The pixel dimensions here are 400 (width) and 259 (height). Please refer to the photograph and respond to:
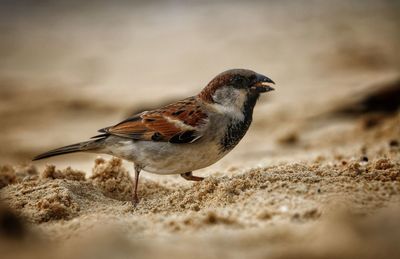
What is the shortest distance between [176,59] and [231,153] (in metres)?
5.18

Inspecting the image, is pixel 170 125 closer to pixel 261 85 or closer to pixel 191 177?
pixel 191 177

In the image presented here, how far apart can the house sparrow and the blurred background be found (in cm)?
226

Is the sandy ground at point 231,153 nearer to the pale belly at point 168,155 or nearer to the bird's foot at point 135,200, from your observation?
the bird's foot at point 135,200

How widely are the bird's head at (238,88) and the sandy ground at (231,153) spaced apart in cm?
60

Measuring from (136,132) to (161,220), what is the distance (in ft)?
4.88

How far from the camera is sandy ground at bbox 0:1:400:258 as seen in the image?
9.80ft

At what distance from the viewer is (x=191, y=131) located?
4527 millimetres

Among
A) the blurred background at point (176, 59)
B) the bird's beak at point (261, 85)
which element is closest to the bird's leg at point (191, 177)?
the bird's beak at point (261, 85)

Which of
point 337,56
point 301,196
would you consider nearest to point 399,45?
point 337,56

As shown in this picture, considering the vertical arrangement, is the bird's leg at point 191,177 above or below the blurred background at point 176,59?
below

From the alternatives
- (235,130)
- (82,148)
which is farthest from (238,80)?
(82,148)

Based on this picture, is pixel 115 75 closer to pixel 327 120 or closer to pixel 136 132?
pixel 327 120

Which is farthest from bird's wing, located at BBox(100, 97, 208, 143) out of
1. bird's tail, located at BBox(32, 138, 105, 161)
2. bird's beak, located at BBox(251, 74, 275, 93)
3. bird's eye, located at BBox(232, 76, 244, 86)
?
bird's beak, located at BBox(251, 74, 275, 93)

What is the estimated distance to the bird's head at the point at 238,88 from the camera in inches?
182
